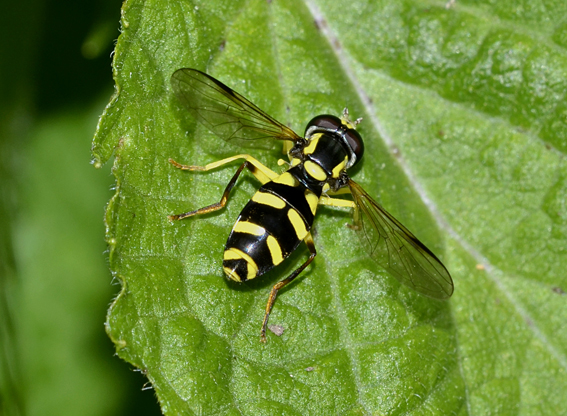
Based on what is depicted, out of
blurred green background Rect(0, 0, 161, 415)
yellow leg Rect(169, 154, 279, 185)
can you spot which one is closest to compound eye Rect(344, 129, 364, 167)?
yellow leg Rect(169, 154, 279, 185)

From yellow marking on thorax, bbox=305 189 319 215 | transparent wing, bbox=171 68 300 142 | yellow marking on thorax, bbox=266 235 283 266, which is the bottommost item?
yellow marking on thorax, bbox=305 189 319 215

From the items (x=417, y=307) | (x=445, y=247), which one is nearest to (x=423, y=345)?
(x=417, y=307)

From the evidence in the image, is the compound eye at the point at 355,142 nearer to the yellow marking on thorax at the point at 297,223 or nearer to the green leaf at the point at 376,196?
the green leaf at the point at 376,196

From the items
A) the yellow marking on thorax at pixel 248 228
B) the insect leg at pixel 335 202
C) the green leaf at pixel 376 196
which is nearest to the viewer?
the green leaf at pixel 376 196

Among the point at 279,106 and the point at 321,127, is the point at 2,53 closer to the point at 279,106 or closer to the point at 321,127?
the point at 279,106

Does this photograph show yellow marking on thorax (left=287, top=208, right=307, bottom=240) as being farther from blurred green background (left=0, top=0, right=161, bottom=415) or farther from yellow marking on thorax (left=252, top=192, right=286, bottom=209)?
blurred green background (left=0, top=0, right=161, bottom=415)

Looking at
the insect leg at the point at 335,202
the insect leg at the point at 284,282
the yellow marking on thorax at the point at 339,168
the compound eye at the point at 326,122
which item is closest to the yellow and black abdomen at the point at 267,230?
the insect leg at the point at 284,282
